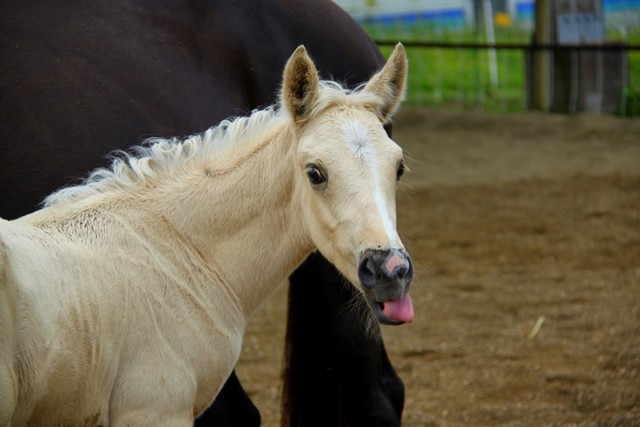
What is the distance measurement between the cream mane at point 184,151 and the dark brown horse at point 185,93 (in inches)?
10.0

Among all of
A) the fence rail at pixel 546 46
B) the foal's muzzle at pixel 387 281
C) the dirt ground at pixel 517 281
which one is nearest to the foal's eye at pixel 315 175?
the foal's muzzle at pixel 387 281

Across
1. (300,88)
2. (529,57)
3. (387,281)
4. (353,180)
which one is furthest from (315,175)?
(529,57)

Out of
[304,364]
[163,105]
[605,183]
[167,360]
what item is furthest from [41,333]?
[605,183]

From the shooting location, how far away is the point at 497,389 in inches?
196

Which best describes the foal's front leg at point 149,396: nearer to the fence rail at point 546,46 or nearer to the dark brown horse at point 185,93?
the dark brown horse at point 185,93

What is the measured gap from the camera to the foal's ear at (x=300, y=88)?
2.99 meters

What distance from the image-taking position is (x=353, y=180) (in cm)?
284

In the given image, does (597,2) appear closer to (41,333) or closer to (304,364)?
(304,364)

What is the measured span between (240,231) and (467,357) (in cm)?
264

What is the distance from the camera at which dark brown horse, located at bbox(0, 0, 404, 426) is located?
3.45 metres

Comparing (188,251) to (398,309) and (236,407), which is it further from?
(236,407)

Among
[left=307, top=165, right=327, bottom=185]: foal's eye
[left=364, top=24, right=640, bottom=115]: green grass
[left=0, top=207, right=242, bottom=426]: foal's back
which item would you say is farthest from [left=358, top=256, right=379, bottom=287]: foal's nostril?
[left=364, top=24, right=640, bottom=115]: green grass

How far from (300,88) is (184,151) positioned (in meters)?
0.49

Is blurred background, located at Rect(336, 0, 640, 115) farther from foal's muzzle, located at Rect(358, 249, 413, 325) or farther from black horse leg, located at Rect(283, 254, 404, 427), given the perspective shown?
foal's muzzle, located at Rect(358, 249, 413, 325)
